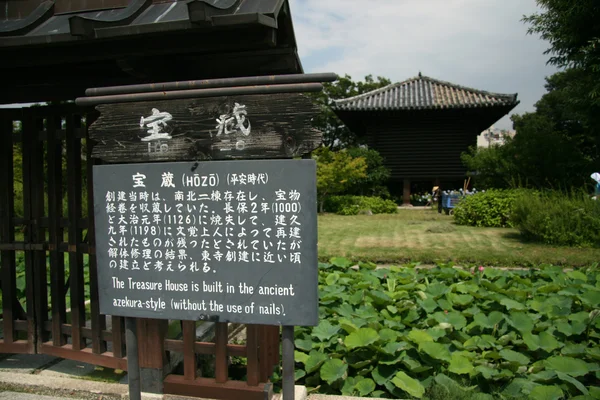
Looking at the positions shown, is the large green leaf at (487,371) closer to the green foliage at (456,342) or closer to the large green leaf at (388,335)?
the green foliage at (456,342)

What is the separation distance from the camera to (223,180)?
240cm

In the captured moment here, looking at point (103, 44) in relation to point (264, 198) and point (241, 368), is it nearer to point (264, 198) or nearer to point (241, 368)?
point (264, 198)

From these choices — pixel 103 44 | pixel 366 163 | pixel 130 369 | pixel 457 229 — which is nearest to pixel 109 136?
pixel 103 44

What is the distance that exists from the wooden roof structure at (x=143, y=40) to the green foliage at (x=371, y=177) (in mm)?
17309

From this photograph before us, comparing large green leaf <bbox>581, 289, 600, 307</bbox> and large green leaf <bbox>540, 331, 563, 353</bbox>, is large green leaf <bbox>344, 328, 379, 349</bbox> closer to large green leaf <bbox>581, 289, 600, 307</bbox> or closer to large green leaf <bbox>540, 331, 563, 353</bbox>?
large green leaf <bbox>540, 331, 563, 353</bbox>

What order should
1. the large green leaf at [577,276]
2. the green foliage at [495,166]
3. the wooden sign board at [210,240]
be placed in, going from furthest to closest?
1. the green foliage at [495,166]
2. the large green leaf at [577,276]
3. the wooden sign board at [210,240]

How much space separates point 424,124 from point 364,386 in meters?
18.9

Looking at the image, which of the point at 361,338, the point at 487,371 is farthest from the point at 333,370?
the point at 487,371

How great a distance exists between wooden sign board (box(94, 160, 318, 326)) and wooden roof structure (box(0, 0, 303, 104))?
73 cm

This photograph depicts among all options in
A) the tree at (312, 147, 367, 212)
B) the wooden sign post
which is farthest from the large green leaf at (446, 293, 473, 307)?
the tree at (312, 147, 367, 212)

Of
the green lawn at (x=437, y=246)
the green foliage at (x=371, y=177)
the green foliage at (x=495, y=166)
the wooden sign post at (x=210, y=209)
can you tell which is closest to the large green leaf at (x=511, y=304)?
the wooden sign post at (x=210, y=209)

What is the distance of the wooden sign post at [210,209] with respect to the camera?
2324mm

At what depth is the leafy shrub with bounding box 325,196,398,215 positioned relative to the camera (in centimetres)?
1866

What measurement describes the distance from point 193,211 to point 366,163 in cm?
1840
